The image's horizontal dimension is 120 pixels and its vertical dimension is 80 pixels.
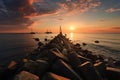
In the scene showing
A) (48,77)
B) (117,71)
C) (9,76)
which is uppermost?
(48,77)

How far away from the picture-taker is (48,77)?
5.13 m

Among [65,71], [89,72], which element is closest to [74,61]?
[89,72]

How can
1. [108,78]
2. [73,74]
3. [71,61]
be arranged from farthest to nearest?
1. [71,61]
2. [108,78]
3. [73,74]

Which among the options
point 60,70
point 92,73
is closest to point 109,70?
point 92,73

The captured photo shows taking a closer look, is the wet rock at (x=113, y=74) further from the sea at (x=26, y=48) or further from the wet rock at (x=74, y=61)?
the sea at (x=26, y=48)

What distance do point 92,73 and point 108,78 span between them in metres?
1.36

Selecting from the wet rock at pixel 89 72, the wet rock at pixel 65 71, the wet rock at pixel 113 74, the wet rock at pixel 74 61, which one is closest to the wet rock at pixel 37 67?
the wet rock at pixel 65 71

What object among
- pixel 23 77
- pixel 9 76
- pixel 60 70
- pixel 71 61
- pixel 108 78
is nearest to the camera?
pixel 23 77

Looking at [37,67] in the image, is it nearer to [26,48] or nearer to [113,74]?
[113,74]

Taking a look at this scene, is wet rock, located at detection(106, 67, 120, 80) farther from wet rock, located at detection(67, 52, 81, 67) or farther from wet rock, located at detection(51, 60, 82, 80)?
wet rock, located at detection(51, 60, 82, 80)

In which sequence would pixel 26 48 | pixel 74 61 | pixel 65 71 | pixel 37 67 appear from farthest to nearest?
pixel 26 48
pixel 74 61
pixel 37 67
pixel 65 71

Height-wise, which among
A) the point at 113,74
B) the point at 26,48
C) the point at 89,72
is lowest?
the point at 26,48

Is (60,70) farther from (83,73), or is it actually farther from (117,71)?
(117,71)

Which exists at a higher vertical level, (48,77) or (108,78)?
(48,77)
